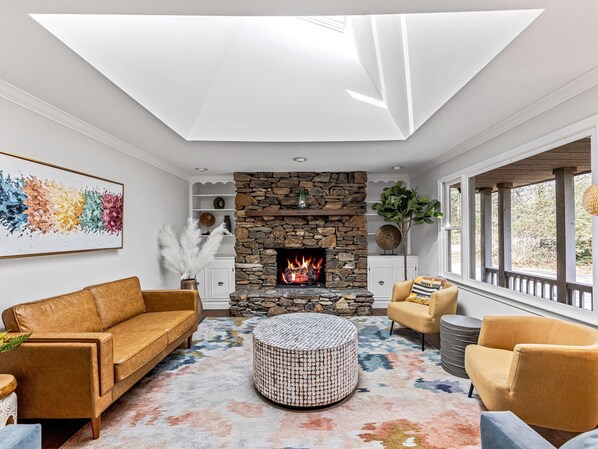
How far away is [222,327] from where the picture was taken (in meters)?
4.12

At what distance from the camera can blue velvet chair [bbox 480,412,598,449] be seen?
1.01 metres

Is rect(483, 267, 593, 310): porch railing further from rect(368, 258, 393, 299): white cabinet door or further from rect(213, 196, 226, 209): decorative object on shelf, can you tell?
rect(213, 196, 226, 209): decorative object on shelf

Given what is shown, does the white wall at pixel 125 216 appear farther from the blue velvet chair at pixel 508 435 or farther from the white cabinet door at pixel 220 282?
the blue velvet chair at pixel 508 435

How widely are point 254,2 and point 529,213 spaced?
10.5ft

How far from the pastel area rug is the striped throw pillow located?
2.43 feet

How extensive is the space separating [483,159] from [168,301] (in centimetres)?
382

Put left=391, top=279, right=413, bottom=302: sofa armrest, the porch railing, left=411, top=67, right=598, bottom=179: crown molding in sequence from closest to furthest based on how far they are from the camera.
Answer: left=411, top=67, right=598, bottom=179: crown molding → the porch railing → left=391, top=279, right=413, bottom=302: sofa armrest

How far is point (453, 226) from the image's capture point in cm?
408

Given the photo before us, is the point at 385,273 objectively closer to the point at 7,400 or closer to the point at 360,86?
the point at 360,86

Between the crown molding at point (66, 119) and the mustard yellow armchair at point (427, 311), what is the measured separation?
363 centimetres

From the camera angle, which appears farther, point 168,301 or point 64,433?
point 168,301

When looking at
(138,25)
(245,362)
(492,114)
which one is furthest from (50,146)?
(492,114)

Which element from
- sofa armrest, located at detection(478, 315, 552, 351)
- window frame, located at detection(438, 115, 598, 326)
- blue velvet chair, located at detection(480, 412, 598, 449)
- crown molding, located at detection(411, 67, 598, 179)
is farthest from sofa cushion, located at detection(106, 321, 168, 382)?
crown molding, located at detection(411, 67, 598, 179)

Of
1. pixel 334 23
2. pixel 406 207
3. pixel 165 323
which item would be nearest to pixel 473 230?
pixel 406 207
